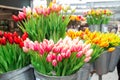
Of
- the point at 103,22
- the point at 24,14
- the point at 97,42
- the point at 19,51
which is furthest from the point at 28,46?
the point at 103,22

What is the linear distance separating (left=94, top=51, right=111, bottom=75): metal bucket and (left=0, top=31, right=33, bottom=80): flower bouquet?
2.29ft

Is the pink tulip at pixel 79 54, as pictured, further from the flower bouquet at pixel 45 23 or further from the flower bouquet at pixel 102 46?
the flower bouquet at pixel 102 46

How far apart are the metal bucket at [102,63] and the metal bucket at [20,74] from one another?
0.65 m

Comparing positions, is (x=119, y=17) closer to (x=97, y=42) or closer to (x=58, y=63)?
(x=97, y=42)

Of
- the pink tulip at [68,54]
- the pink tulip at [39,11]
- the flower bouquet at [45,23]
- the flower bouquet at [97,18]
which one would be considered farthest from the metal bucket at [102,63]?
the flower bouquet at [97,18]

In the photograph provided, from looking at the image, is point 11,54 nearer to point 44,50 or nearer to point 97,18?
point 44,50

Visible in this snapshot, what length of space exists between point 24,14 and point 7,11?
2926mm

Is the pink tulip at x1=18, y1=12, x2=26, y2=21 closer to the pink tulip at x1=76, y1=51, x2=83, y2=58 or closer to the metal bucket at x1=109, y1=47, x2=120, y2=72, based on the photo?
the pink tulip at x1=76, y1=51, x2=83, y2=58

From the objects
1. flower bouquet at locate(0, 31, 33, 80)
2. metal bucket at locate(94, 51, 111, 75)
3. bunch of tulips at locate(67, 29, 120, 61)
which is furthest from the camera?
metal bucket at locate(94, 51, 111, 75)

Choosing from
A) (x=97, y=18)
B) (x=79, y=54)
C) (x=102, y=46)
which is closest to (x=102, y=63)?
(x=102, y=46)

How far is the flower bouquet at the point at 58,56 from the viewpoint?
955 mm

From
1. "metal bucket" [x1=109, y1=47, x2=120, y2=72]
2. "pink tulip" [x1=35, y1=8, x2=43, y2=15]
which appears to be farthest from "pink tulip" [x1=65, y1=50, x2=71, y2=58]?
"metal bucket" [x1=109, y1=47, x2=120, y2=72]

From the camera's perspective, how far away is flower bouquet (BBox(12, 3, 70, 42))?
49.5 inches

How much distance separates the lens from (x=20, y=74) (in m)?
1.08
